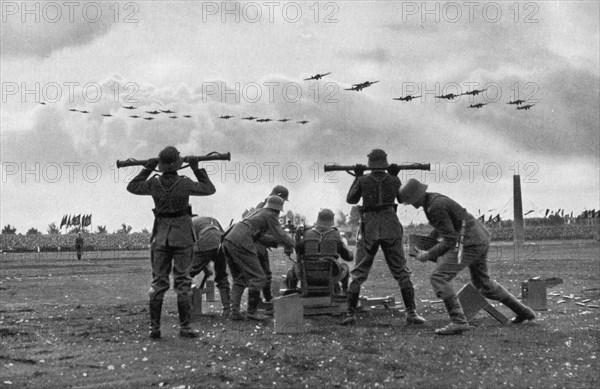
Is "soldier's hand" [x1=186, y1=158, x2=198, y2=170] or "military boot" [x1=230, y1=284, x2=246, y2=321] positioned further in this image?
"military boot" [x1=230, y1=284, x2=246, y2=321]

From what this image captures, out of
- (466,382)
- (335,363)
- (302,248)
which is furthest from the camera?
(302,248)

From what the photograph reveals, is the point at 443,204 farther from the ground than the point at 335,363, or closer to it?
farther from the ground

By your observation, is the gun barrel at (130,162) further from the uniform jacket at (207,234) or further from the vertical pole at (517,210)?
the vertical pole at (517,210)

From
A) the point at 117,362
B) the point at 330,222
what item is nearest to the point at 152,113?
the point at 330,222

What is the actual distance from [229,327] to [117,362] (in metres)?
2.93

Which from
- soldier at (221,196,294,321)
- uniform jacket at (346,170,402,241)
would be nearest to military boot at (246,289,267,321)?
soldier at (221,196,294,321)

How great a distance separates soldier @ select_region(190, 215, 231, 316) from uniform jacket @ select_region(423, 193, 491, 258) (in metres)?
3.75

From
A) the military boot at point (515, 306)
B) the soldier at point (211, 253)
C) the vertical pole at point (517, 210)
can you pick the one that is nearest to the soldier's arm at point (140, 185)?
the soldier at point (211, 253)

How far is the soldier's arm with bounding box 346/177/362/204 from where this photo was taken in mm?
10945

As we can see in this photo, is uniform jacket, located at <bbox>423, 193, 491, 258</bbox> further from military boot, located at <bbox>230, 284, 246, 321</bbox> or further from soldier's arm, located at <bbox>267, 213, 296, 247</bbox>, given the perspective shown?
military boot, located at <bbox>230, 284, 246, 321</bbox>

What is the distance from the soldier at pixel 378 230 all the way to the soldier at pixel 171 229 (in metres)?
2.36

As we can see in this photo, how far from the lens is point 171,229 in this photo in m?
9.51

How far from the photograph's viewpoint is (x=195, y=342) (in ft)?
29.8

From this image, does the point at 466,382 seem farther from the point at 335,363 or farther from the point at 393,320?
the point at 393,320
